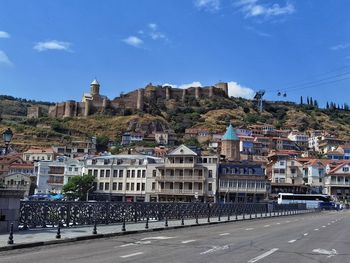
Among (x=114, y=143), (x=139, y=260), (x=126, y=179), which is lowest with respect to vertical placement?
(x=139, y=260)

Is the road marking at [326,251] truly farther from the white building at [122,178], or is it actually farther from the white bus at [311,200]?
the white building at [122,178]

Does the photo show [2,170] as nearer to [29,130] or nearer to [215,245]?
[29,130]

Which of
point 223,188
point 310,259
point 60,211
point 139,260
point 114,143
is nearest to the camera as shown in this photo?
point 139,260

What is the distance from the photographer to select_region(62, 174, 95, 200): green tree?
93.8m

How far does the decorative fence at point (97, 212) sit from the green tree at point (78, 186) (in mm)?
55152

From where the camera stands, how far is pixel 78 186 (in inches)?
3743

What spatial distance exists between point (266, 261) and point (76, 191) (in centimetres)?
8370

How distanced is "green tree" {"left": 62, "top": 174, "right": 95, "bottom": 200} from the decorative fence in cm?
5515

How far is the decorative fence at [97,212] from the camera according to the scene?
70.3 feet

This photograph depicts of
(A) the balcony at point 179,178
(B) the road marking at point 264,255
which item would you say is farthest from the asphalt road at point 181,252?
(A) the balcony at point 179,178

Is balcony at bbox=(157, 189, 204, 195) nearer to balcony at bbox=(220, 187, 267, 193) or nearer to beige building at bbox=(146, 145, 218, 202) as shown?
beige building at bbox=(146, 145, 218, 202)

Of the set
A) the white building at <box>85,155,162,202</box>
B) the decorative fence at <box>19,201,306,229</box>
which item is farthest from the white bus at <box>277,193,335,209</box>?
the decorative fence at <box>19,201,306,229</box>

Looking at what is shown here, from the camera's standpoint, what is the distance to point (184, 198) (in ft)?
307

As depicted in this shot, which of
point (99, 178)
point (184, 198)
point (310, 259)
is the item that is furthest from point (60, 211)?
point (99, 178)
